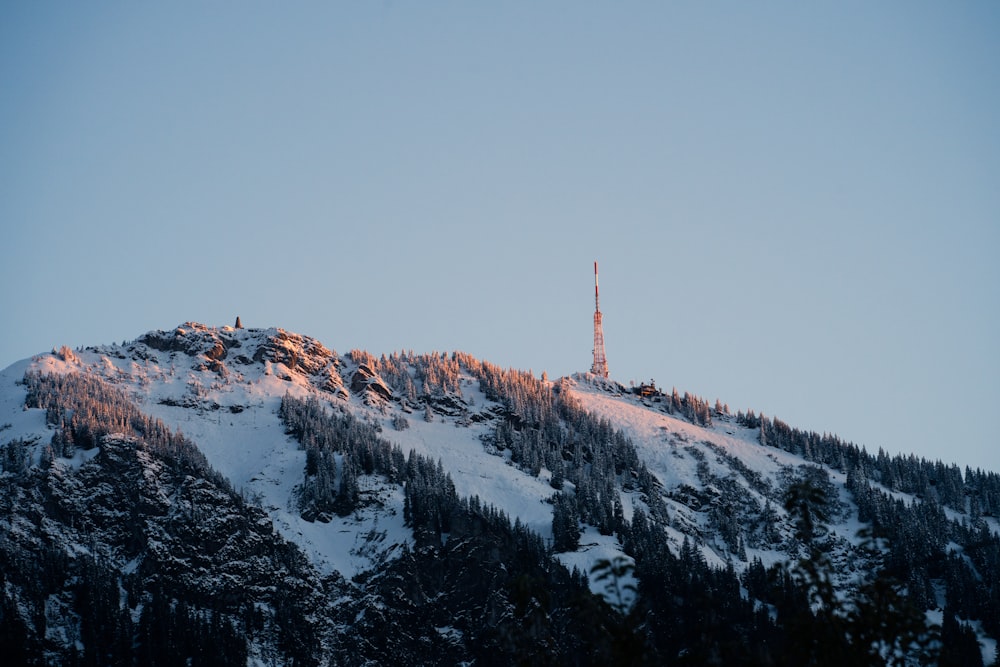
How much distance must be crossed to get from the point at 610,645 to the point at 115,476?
5485 inches

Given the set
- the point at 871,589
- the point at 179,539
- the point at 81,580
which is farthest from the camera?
the point at 179,539

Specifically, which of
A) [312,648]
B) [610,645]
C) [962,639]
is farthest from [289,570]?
[610,645]

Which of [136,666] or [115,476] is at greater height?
[115,476]

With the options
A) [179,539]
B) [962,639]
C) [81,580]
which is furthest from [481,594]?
[962,639]

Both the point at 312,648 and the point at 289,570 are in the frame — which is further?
the point at 289,570

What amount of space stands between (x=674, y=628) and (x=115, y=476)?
8436 cm

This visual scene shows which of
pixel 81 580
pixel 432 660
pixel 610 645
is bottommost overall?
pixel 432 660

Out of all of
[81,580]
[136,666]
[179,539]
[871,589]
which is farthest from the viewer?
[179,539]

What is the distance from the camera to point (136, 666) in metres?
158

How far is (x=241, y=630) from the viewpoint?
170m

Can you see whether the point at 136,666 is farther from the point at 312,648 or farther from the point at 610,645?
the point at 610,645

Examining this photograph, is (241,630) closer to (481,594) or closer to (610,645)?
(481,594)

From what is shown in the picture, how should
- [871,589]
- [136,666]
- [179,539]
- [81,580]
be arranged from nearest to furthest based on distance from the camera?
[871,589] → [136,666] → [81,580] → [179,539]

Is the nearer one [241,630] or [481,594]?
[241,630]
